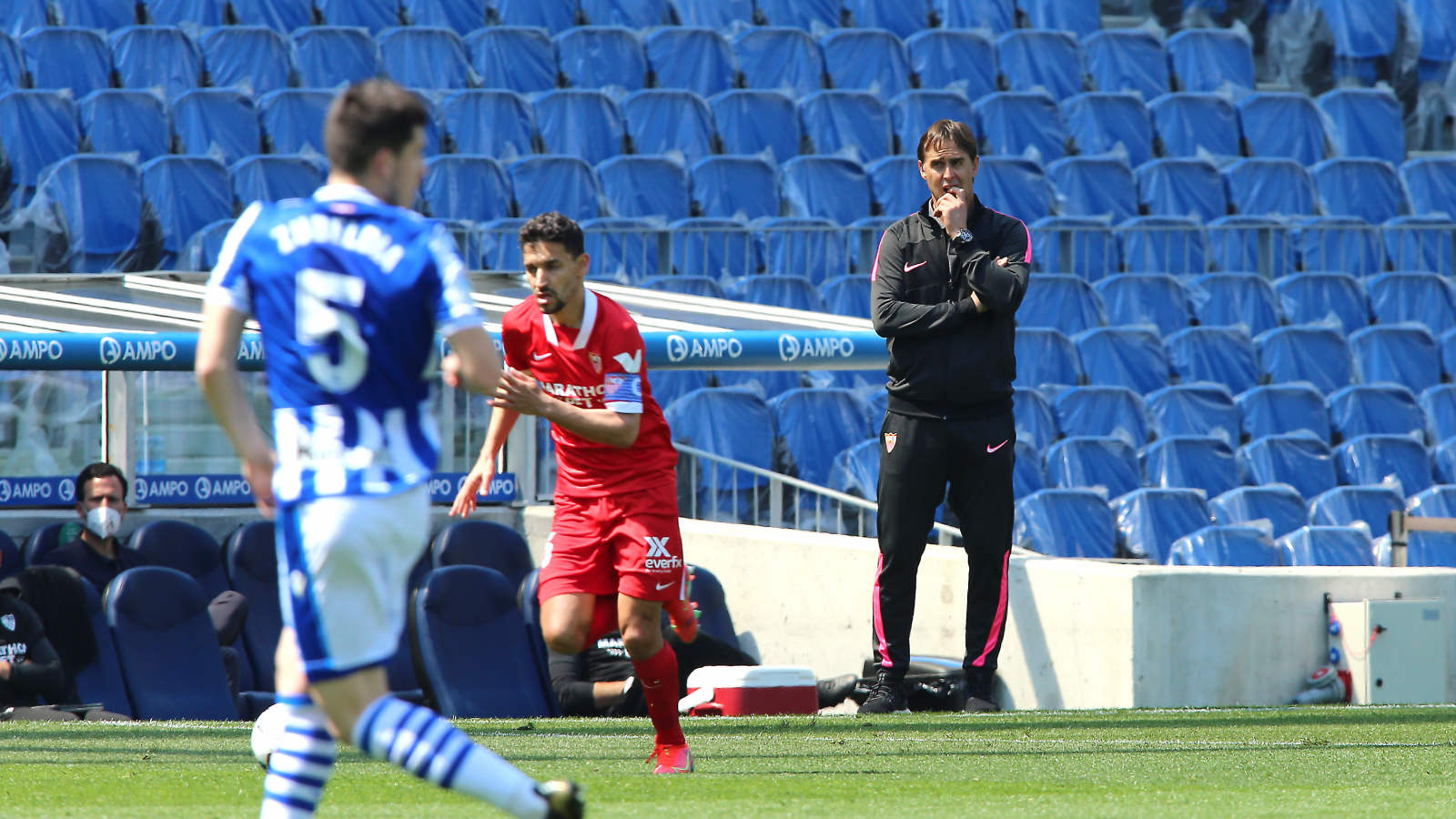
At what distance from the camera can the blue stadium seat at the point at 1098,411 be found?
44.1 ft

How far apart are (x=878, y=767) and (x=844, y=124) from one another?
11313 millimetres

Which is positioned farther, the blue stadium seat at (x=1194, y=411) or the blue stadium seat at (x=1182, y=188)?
the blue stadium seat at (x=1182, y=188)

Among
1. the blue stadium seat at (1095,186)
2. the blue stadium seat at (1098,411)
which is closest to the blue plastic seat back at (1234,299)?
the blue stadium seat at (1095,186)

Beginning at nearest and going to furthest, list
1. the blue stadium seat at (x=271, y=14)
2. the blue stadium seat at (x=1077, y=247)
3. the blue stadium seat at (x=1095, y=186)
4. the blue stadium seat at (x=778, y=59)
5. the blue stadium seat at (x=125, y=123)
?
the blue stadium seat at (x=125, y=123)
the blue stadium seat at (x=1077, y=247)
the blue stadium seat at (x=1095, y=186)
the blue stadium seat at (x=271, y=14)
the blue stadium seat at (x=778, y=59)

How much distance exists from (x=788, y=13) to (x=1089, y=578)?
10.8m

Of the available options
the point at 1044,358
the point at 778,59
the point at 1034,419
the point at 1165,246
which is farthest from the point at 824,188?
the point at 1034,419

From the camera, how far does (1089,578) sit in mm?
7840

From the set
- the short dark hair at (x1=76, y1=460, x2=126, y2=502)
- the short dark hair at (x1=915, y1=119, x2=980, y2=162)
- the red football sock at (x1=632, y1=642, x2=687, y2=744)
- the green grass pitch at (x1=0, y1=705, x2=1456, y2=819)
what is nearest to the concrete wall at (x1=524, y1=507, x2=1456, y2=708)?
the green grass pitch at (x1=0, y1=705, x2=1456, y2=819)

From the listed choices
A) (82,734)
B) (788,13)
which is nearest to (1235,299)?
(788,13)

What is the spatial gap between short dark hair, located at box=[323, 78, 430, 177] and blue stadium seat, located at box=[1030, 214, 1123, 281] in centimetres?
1192

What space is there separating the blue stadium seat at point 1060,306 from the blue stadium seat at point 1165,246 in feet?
2.99

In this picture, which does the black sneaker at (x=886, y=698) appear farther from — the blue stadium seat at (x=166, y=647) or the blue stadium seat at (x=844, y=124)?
the blue stadium seat at (x=844, y=124)

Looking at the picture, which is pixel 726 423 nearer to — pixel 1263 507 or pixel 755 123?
pixel 1263 507

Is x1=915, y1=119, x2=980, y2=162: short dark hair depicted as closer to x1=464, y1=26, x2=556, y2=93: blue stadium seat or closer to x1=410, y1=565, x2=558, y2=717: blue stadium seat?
x1=410, y1=565, x2=558, y2=717: blue stadium seat
